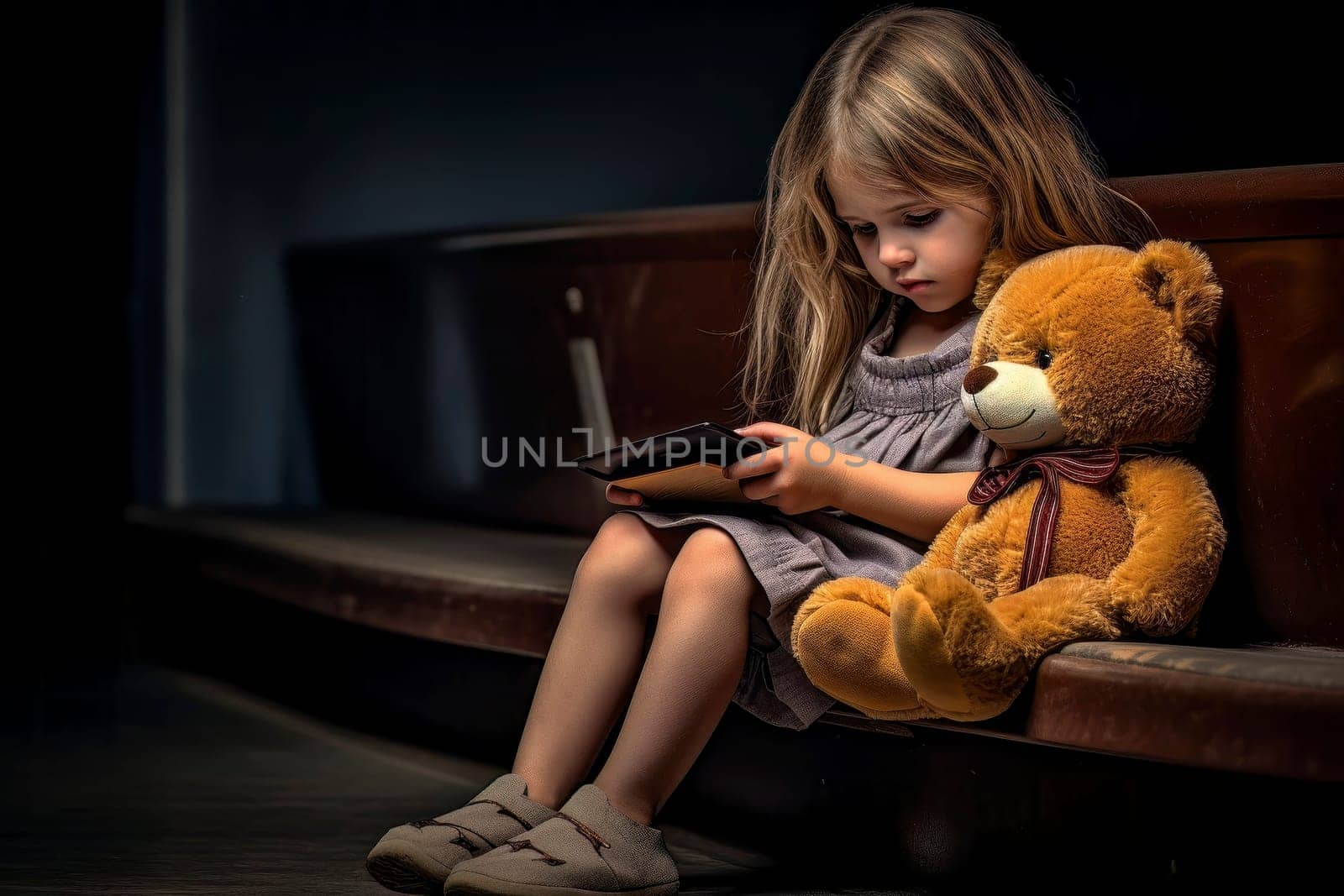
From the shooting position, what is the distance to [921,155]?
46.4 inches

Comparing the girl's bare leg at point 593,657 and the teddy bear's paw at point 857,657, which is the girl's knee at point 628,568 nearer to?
the girl's bare leg at point 593,657

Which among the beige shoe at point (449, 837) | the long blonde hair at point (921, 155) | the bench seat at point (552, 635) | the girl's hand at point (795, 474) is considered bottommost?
the beige shoe at point (449, 837)

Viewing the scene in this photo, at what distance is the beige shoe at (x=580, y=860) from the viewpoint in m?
1.04

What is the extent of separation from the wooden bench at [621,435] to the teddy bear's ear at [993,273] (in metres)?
0.14

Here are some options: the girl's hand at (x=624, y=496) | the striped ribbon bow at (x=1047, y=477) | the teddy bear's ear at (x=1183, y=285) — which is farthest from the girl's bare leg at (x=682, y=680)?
the teddy bear's ear at (x=1183, y=285)

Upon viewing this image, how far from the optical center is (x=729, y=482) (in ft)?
3.80

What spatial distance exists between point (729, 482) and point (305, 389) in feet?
4.79

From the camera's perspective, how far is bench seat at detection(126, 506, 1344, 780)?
0.92 meters

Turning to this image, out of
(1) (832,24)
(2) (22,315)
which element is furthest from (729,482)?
(2) (22,315)

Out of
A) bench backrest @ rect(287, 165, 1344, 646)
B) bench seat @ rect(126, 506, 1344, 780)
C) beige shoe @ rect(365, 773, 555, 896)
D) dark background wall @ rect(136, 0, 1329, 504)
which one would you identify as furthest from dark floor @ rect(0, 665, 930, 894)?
dark background wall @ rect(136, 0, 1329, 504)

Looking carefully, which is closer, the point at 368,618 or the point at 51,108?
the point at 368,618

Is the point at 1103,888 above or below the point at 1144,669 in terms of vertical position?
below

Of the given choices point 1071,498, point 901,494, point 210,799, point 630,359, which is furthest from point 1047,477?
point 210,799

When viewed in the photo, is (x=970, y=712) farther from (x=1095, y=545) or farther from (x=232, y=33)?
(x=232, y=33)
